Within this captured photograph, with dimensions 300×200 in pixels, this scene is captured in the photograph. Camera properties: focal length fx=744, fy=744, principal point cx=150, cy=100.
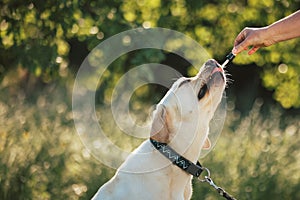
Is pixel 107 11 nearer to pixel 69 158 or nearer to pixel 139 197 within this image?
pixel 69 158

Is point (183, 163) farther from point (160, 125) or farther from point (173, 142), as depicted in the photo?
point (160, 125)

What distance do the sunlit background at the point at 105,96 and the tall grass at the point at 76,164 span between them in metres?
0.01

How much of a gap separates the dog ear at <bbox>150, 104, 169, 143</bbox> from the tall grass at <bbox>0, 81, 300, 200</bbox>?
7.75ft

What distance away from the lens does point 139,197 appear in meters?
4.87

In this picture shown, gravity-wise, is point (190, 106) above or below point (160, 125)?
above

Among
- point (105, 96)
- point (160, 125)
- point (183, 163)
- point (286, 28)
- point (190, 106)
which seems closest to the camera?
point (286, 28)

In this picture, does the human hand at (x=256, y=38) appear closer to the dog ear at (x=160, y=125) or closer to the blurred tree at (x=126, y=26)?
the dog ear at (x=160, y=125)

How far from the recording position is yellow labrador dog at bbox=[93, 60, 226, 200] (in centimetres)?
488

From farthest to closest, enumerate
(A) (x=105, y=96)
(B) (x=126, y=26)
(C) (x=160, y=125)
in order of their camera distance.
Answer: (A) (x=105, y=96), (B) (x=126, y=26), (C) (x=160, y=125)

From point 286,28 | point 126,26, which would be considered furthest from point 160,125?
point 126,26

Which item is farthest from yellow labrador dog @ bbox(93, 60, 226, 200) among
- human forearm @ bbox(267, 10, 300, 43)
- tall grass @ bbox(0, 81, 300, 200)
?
tall grass @ bbox(0, 81, 300, 200)

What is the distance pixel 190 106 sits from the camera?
5.06 metres

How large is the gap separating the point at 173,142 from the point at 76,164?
2578mm

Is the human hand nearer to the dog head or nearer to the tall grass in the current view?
the dog head
